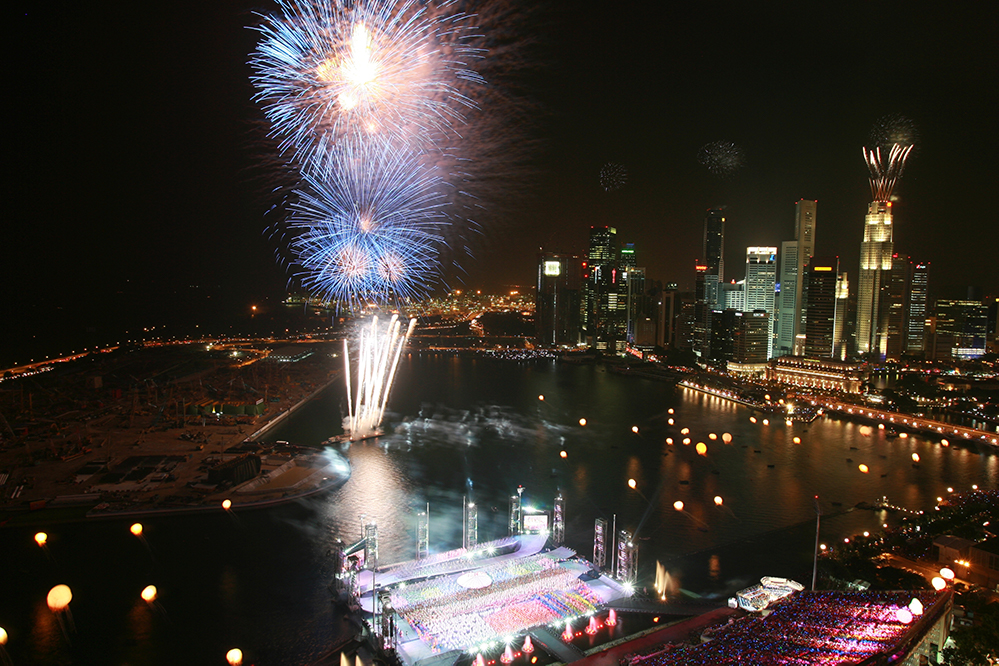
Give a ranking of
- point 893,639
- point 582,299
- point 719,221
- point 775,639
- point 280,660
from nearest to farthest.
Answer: point 893,639
point 775,639
point 280,660
point 582,299
point 719,221

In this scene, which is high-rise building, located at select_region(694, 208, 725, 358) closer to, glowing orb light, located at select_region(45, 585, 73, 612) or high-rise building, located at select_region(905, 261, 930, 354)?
high-rise building, located at select_region(905, 261, 930, 354)

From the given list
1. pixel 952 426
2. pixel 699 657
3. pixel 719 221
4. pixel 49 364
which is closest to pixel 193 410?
pixel 49 364

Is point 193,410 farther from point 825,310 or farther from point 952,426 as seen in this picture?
point 825,310

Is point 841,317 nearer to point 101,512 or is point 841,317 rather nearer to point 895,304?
point 895,304

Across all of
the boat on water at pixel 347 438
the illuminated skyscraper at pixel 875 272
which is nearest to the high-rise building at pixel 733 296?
the illuminated skyscraper at pixel 875 272

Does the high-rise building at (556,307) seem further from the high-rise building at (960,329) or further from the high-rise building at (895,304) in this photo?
the high-rise building at (960,329)

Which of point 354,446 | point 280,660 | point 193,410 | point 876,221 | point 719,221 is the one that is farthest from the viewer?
point 719,221
